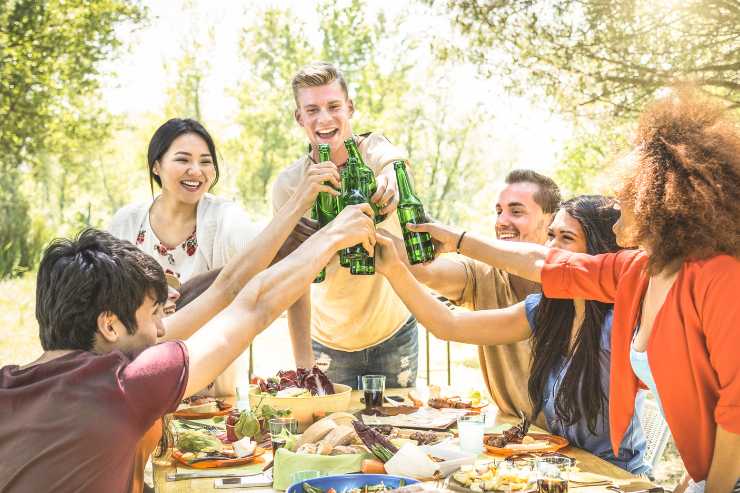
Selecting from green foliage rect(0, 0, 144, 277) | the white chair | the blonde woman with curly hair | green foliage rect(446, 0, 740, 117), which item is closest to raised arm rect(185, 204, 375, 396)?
the blonde woman with curly hair

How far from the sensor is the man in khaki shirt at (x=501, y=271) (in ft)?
12.2

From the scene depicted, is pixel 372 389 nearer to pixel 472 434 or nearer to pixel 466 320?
pixel 466 320

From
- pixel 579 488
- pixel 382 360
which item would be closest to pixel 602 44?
pixel 382 360

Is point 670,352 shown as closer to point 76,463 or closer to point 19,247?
point 76,463

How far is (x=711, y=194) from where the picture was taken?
83.6 inches

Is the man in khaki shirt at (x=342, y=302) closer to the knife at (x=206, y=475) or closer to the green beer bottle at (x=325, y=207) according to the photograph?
the green beer bottle at (x=325, y=207)

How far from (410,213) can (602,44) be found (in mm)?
5914

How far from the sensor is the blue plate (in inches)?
79.7

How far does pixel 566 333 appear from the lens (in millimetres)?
3184

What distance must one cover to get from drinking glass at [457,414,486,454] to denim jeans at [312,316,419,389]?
5.03ft

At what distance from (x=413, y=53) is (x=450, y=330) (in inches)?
748

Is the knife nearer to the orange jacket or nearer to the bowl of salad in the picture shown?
the bowl of salad

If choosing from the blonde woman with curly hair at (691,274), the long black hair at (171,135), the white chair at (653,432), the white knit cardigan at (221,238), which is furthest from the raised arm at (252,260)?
the white chair at (653,432)

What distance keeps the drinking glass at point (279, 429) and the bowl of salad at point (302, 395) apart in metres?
0.23
